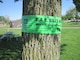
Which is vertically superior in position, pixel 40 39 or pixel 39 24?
pixel 39 24

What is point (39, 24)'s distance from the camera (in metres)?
2.86

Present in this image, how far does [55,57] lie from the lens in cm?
311

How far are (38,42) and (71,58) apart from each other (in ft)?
27.4

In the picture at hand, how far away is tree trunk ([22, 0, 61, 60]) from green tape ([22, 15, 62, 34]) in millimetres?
55

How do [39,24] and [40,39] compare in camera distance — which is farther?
[40,39]

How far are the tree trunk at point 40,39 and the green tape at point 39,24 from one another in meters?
0.05

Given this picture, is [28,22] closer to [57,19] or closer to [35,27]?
[35,27]

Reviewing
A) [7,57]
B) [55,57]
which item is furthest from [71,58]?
[55,57]

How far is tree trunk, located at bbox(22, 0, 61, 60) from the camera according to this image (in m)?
2.94

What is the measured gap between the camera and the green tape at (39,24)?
9.38 ft

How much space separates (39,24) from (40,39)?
0.69 feet

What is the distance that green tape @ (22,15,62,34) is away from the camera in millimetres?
2859

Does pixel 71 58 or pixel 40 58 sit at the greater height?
pixel 40 58

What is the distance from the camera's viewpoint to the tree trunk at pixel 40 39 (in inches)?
116
